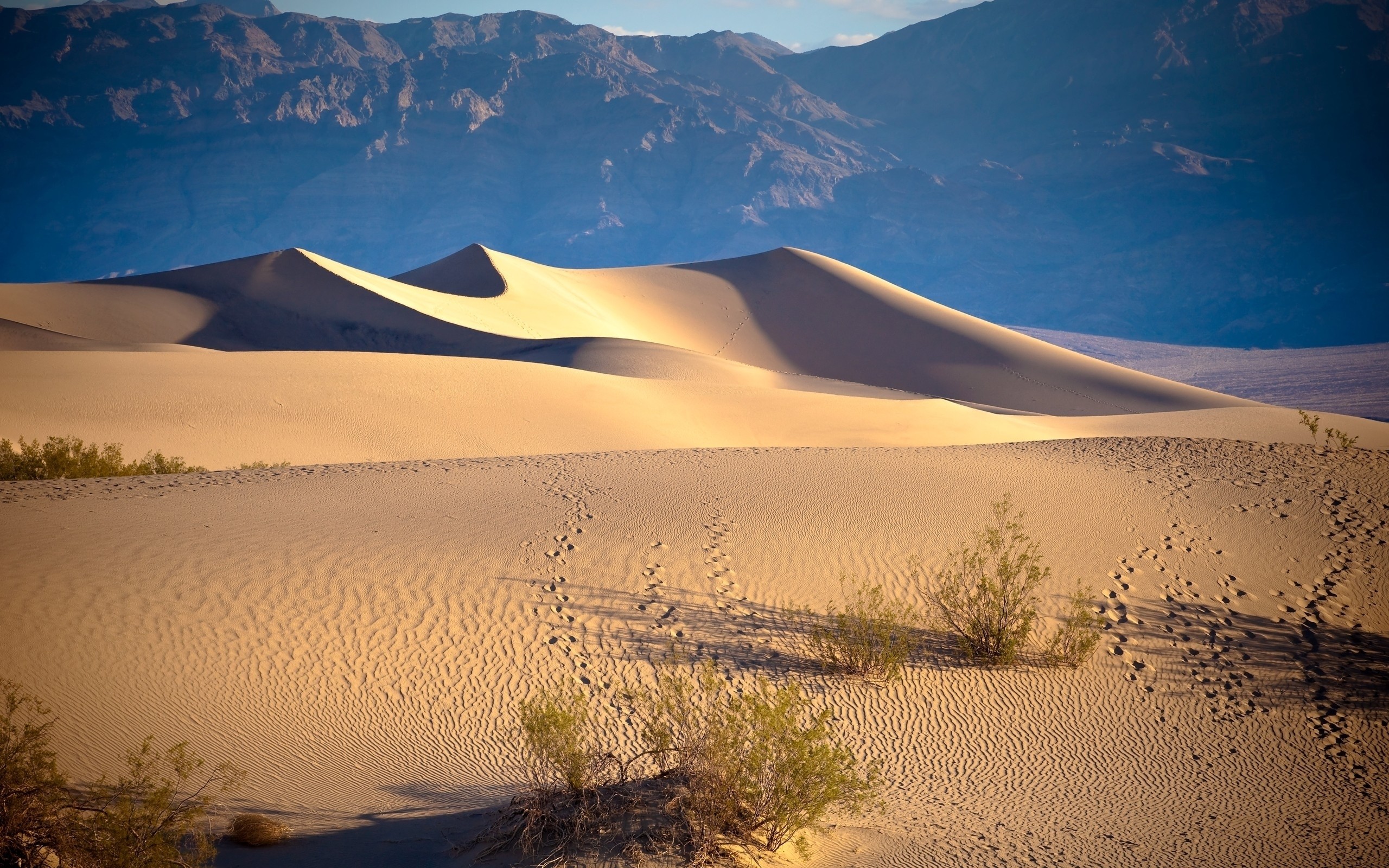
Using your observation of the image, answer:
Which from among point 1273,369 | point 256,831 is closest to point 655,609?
point 256,831

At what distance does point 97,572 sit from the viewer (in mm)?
7734

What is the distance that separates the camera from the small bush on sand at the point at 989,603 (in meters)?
7.53

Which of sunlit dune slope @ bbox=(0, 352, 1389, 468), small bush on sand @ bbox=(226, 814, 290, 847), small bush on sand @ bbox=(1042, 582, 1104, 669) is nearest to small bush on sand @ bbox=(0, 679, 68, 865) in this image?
small bush on sand @ bbox=(226, 814, 290, 847)

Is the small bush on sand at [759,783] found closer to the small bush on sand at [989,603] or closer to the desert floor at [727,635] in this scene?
the desert floor at [727,635]

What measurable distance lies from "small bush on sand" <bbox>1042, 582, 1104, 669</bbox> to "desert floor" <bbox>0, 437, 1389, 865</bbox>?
0.17 m

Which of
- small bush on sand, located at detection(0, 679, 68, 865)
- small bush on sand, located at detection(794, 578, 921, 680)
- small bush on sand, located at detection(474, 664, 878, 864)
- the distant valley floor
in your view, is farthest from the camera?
the distant valley floor

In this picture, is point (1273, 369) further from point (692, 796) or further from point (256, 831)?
point (256, 831)

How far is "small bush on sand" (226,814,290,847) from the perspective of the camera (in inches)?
188

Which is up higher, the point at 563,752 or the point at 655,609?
the point at 655,609

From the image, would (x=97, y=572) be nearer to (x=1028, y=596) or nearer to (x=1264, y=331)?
(x=1028, y=596)

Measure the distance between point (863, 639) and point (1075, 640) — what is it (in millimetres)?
1681

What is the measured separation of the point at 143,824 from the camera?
14.4ft

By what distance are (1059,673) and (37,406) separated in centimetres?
1532

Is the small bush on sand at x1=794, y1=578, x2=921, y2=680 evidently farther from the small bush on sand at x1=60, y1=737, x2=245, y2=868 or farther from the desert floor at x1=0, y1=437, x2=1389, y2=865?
the small bush on sand at x1=60, y1=737, x2=245, y2=868
